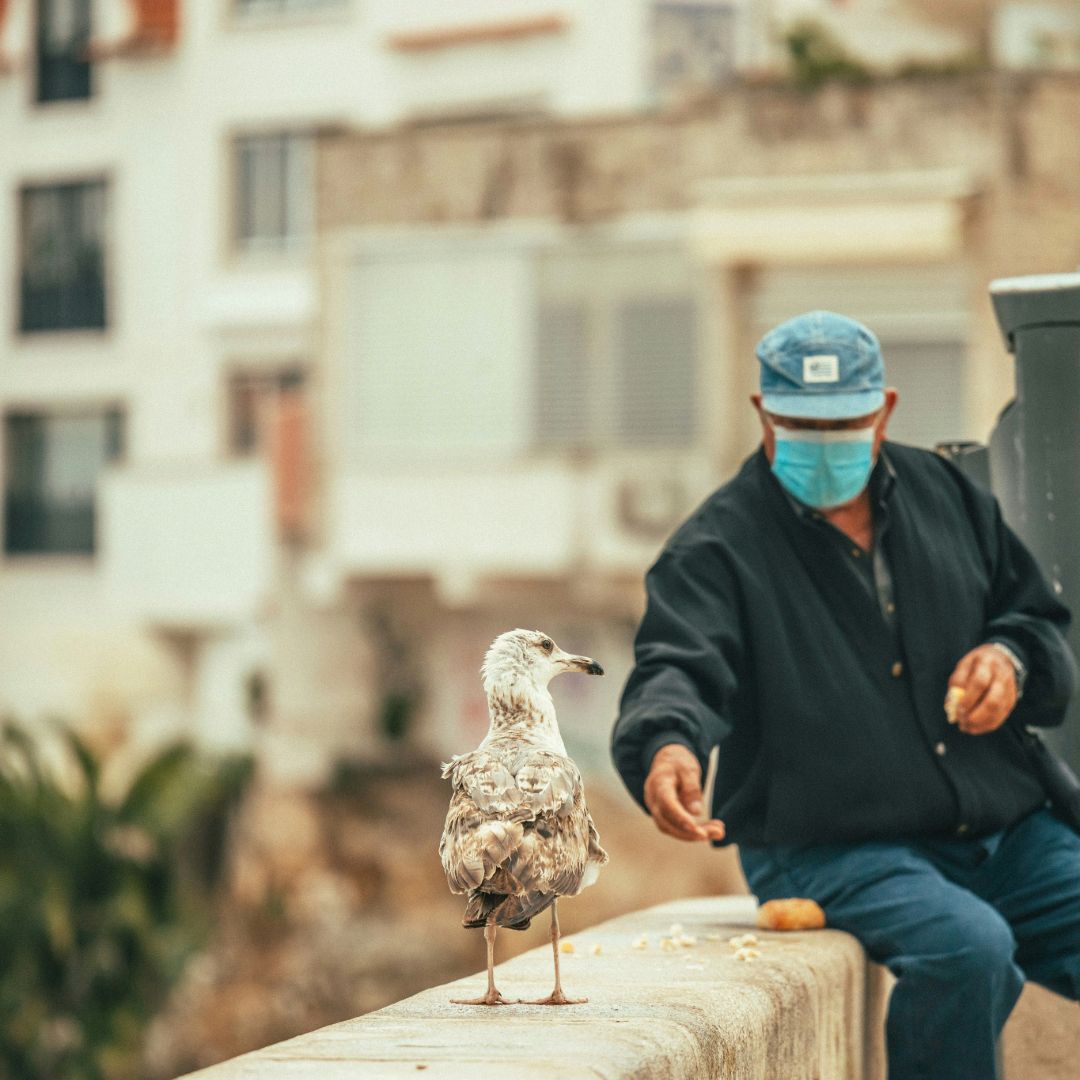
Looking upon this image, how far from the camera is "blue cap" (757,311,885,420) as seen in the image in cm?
446

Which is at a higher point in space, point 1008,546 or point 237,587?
point 1008,546

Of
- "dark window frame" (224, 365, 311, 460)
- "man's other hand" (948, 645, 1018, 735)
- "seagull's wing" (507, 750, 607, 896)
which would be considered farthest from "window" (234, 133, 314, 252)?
"seagull's wing" (507, 750, 607, 896)

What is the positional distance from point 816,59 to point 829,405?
16373 millimetres

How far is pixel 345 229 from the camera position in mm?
22453

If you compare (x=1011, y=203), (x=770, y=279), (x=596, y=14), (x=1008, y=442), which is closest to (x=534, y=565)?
(x=770, y=279)

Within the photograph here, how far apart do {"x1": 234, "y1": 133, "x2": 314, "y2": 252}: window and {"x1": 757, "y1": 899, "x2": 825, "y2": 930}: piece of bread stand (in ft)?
83.1

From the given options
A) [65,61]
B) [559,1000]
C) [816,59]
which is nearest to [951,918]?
[559,1000]

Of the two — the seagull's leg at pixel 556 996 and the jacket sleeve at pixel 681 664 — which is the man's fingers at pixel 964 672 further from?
the seagull's leg at pixel 556 996

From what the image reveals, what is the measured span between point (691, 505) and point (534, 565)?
5.30 feet

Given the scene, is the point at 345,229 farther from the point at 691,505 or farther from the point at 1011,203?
the point at 1011,203

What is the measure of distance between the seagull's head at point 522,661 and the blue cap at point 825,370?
3.20 ft

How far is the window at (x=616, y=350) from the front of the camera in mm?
21234

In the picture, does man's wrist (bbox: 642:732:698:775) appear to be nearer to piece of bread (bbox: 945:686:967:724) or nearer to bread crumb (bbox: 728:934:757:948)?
bread crumb (bbox: 728:934:757:948)

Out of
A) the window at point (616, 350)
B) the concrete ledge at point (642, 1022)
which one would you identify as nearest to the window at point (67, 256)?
the window at point (616, 350)
